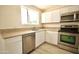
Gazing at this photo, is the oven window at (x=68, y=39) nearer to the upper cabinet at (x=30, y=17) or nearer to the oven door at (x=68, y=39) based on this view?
the oven door at (x=68, y=39)

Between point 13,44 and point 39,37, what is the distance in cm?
34

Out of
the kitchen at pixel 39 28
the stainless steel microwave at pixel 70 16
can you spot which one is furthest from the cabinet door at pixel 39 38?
the stainless steel microwave at pixel 70 16

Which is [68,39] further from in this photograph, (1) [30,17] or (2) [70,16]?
(1) [30,17]

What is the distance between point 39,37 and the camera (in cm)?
102

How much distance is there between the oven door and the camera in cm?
90

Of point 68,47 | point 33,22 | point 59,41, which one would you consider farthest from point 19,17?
point 68,47

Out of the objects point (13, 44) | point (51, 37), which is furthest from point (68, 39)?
point (13, 44)

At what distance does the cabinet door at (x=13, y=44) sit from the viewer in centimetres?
83

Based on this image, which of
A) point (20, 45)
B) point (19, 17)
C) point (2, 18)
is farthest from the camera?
point (20, 45)

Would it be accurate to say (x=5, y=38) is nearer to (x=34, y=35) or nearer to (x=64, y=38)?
(x=34, y=35)

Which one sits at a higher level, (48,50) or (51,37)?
(51,37)

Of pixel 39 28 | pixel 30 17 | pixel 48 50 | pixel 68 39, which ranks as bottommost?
pixel 48 50

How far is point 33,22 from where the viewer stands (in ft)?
3.08
